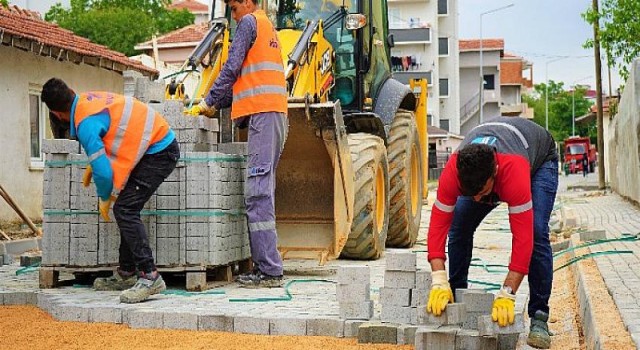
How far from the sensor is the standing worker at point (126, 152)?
710 centimetres

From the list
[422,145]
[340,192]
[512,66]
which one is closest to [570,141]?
[512,66]

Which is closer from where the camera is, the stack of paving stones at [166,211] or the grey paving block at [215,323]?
the grey paving block at [215,323]

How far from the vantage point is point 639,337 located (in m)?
5.08

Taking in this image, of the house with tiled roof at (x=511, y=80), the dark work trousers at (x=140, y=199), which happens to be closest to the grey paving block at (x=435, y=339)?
the dark work trousers at (x=140, y=199)

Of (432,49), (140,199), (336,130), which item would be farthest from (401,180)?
(432,49)

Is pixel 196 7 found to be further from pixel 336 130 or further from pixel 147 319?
pixel 147 319

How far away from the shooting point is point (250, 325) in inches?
246

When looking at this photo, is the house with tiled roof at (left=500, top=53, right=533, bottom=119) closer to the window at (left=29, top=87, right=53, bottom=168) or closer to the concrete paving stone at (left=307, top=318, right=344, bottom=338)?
the window at (left=29, top=87, right=53, bottom=168)

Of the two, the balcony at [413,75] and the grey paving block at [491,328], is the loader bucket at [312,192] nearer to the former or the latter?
the grey paving block at [491,328]

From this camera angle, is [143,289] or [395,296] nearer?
[395,296]

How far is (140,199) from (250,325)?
1.58m

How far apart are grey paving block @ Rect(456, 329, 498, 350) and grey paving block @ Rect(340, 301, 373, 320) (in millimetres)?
908

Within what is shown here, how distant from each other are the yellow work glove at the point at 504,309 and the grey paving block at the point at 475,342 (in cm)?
11

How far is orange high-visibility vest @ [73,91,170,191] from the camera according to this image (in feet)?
23.5
